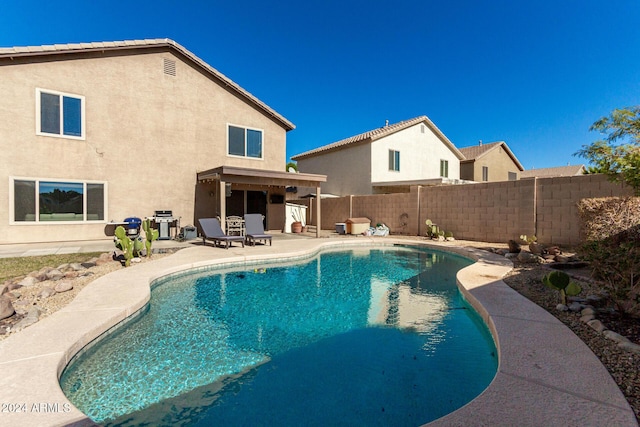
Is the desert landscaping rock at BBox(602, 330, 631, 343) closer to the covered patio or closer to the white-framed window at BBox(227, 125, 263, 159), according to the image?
the covered patio

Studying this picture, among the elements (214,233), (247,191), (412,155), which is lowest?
(214,233)

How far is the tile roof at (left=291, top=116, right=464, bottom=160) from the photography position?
21.6m

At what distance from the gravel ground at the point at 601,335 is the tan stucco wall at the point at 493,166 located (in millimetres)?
23906

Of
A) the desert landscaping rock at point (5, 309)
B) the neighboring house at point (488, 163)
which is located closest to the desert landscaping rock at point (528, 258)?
the desert landscaping rock at point (5, 309)

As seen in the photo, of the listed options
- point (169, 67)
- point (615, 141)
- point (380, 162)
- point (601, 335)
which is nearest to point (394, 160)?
point (380, 162)

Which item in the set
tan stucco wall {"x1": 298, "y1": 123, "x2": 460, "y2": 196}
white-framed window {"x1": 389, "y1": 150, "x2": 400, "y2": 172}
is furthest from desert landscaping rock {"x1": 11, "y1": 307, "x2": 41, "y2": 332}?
white-framed window {"x1": 389, "y1": 150, "x2": 400, "y2": 172}

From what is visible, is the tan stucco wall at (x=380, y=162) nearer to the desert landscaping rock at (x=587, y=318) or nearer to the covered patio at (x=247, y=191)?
the covered patio at (x=247, y=191)

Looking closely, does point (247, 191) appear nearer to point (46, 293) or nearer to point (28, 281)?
point (28, 281)

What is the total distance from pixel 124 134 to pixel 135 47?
12.5 feet

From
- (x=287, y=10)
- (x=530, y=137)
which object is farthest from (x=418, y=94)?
(x=287, y=10)

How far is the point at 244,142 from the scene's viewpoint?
16.9 m

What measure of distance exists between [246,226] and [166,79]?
8.18 metres

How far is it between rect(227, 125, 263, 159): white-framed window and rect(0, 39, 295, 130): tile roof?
148 centimetres

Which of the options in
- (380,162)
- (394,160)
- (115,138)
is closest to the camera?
(115,138)
